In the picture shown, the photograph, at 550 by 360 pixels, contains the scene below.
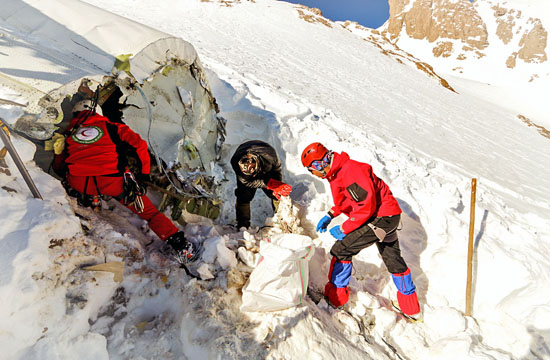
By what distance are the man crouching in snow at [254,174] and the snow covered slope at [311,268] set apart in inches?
14.1

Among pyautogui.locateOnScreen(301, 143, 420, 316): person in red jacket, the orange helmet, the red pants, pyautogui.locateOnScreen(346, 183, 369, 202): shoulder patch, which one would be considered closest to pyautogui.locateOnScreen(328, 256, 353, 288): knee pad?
pyautogui.locateOnScreen(301, 143, 420, 316): person in red jacket

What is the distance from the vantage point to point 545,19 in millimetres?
48000

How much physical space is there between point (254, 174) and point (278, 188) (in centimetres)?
36

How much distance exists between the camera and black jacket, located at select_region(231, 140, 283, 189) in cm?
305

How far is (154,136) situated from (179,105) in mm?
498

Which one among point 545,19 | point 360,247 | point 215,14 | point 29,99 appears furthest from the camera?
point 545,19

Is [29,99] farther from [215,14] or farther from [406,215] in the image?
[215,14]

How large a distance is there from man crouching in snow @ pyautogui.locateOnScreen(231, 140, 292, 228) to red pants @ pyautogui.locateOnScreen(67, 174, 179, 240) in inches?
40.2

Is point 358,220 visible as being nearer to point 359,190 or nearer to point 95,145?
point 359,190

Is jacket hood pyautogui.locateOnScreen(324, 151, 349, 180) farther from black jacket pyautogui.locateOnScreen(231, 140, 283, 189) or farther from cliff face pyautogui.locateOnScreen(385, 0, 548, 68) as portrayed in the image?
cliff face pyautogui.locateOnScreen(385, 0, 548, 68)

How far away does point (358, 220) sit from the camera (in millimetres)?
2236

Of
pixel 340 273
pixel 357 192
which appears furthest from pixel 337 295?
pixel 357 192

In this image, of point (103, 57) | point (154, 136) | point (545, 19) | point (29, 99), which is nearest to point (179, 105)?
point (154, 136)

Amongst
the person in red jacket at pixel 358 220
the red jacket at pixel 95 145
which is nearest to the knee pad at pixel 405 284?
the person in red jacket at pixel 358 220
